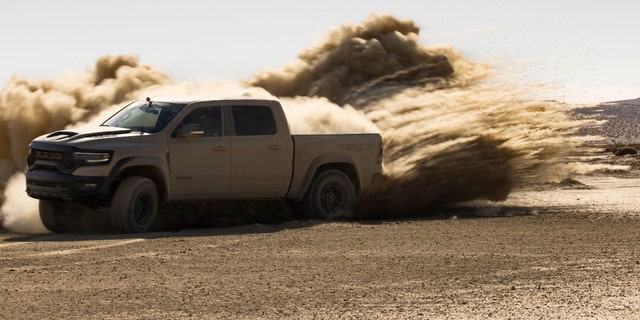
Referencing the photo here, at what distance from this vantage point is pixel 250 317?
9312 millimetres

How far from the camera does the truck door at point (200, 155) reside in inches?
630

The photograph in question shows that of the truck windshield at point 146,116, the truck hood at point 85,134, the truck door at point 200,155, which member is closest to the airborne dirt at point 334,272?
the truck door at point 200,155

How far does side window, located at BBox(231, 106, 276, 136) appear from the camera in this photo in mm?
16812

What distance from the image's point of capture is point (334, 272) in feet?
39.3

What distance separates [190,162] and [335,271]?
15.3 ft

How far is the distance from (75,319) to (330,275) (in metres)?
3.32

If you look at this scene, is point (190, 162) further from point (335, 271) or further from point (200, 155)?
point (335, 271)

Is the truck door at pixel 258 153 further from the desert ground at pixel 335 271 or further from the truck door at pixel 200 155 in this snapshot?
the desert ground at pixel 335 271

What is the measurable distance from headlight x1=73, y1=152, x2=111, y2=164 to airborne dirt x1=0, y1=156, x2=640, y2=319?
101 cm

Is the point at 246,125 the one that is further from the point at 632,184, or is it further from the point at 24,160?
the point at 632,184

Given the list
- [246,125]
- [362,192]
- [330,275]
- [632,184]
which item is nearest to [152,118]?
[246,125]

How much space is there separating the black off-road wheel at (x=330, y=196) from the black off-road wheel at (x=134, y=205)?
295 centimetres

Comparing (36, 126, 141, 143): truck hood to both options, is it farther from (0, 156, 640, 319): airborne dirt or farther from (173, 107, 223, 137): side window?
(0, 156, 640, 319): airborne dirt

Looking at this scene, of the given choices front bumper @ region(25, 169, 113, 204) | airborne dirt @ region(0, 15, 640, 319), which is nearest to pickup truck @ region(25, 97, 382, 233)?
front bumper @ region(25, 169, 113, 204)
